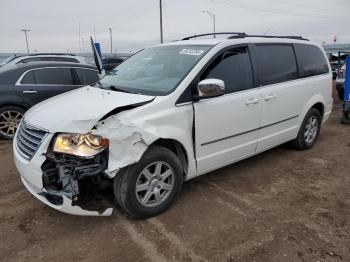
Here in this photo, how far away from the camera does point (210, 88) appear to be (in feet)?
11.6

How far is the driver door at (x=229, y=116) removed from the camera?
382 cm

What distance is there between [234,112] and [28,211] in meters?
2.60

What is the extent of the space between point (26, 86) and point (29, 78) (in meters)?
0.19

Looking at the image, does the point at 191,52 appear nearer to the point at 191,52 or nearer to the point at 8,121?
the point at 191,52

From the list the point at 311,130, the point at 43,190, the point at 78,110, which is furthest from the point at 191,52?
the point at 311,130

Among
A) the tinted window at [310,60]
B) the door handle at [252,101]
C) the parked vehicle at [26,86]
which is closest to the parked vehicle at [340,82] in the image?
the tinted window at [310,60]

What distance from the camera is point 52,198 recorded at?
3168 millimetres

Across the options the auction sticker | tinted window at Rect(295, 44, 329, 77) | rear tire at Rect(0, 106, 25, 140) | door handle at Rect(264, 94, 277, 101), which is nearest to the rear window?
rear tire at Rect(0, 106, 25, 140)

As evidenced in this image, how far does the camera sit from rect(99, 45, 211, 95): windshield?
12.4 feet

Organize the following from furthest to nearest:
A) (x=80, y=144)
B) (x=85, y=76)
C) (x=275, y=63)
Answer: (x=85, y=76)
(x=275, y=63)
(x=80, y=144)

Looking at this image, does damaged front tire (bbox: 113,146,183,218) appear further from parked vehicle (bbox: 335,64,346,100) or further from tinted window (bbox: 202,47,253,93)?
parked vehicle (bbox: 335,64,346,100)

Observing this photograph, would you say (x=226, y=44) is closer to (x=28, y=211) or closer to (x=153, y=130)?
(x=153, y=130)

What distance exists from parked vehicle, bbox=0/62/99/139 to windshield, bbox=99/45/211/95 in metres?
2.98

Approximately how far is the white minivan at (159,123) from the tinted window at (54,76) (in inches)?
120
